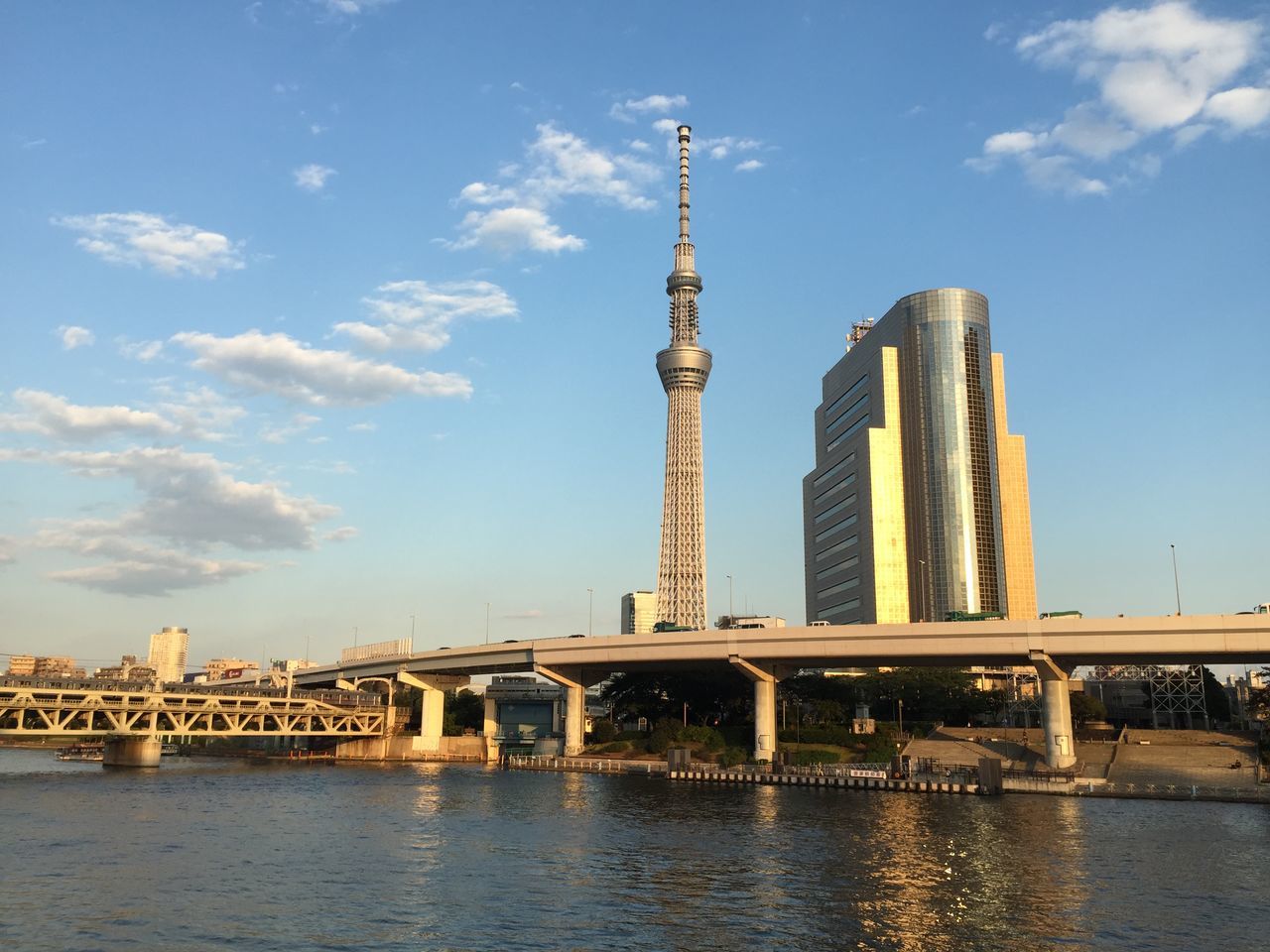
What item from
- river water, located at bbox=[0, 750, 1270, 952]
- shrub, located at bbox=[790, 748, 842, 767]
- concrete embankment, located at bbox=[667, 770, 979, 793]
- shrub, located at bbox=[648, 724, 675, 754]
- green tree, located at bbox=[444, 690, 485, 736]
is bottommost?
river water, located at bbox=[0, 750, 1270, 952]

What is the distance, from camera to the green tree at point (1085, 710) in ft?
480

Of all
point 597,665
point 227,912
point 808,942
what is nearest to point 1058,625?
point 597,665

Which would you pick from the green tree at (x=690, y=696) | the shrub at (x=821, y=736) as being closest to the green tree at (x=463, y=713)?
the green tree at (x=690, y=696)

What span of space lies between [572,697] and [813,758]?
38732 mm

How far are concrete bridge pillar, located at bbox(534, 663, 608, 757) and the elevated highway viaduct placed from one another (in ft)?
0.46

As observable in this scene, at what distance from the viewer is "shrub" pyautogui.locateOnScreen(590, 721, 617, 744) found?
147375 mm

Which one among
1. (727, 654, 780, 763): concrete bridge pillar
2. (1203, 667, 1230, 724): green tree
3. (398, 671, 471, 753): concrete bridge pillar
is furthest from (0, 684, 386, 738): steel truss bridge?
(1203, 667, 1230, 724): green tree

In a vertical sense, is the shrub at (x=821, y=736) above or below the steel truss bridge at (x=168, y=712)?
below

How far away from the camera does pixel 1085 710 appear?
148 meters

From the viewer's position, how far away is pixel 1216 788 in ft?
295

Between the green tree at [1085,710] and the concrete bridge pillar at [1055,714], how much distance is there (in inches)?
1769

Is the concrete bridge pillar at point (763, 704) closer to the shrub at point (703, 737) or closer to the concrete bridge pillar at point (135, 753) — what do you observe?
the shrub at point (703, 737)

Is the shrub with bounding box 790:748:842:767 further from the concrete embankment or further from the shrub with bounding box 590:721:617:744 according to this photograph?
the shrub with bounding box 590:721:617:744

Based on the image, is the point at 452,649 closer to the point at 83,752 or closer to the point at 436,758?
the point at 436,758
